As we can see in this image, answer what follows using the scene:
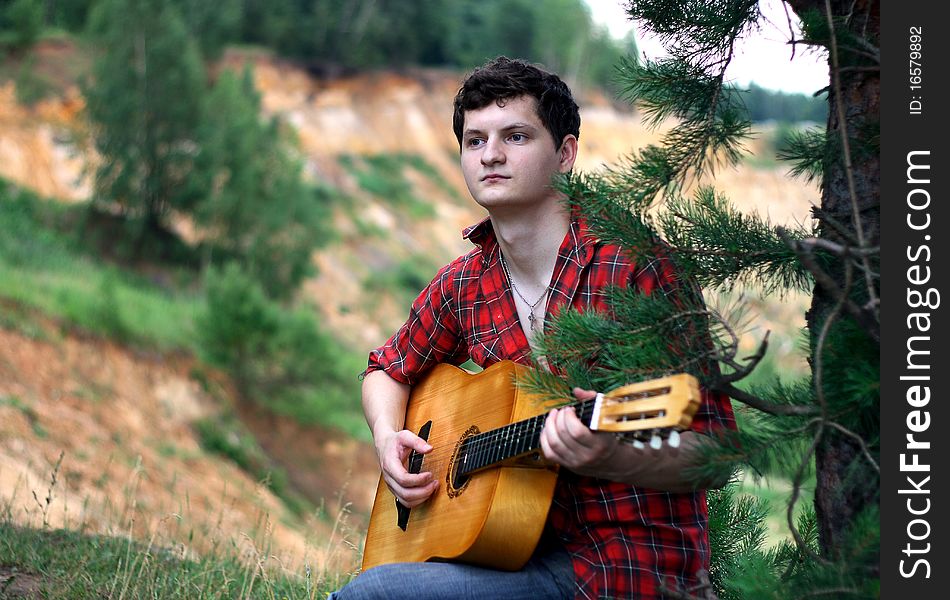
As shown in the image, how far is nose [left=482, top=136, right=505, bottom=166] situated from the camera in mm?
2537

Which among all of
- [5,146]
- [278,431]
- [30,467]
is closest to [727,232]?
[30,467]

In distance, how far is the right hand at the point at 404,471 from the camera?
2.62 meters

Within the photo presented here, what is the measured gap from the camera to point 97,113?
17.2m

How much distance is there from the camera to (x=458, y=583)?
7.50 feet

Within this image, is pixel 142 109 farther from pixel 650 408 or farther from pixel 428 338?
pixel 650 408

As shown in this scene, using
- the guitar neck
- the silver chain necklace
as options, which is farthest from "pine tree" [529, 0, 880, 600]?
the silver chain necklace

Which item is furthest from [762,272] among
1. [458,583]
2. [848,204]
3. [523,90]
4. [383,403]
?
[383,403]

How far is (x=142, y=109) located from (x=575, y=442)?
17128 millimetres

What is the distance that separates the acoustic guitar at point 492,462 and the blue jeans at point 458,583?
0.04 meters

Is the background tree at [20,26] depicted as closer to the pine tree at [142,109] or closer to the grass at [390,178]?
the pine tree at [142,109]

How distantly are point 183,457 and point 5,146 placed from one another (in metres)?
10.1

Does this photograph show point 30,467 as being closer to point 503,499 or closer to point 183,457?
point 183,457

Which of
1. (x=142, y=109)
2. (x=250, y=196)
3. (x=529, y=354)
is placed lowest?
(x=529, y=354)

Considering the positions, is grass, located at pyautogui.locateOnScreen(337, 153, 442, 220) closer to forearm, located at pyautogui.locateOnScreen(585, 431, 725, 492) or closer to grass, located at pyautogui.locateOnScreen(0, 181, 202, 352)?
grass, located at pyautogui.locateOnScreen(0, 181, 202, 352)
